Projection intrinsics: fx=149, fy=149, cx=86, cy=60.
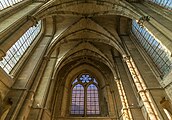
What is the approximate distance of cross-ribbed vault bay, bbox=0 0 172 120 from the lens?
817cm

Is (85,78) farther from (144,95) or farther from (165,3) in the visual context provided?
(165,3)

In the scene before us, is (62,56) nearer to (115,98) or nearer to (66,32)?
(66,32)

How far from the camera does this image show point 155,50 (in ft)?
34.6

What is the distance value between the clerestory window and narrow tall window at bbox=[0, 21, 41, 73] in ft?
26.2

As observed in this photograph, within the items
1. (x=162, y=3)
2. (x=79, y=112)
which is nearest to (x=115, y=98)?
(x=79, y=112)

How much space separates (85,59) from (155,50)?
406 inches

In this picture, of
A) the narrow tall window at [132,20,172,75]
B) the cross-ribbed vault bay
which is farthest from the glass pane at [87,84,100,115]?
the narrow tall window at [132,20,172,75]

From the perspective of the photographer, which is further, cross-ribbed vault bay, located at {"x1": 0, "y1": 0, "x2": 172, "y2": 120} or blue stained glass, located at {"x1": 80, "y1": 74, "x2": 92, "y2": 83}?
blue stained glass, located at {"x1": 80, "y1": 74, "x2": 92, "y2": 83}

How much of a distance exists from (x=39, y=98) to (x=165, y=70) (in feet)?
29.9

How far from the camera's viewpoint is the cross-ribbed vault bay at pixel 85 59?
8.17m

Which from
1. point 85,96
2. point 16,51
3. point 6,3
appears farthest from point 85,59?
point 6,3

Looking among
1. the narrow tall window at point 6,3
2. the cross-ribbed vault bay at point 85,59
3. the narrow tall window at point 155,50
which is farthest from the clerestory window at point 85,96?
the narrow tall window at point 6,3

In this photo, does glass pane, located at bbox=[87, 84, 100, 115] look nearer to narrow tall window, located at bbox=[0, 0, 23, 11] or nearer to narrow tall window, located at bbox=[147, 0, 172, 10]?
narrow tall window, located at bbox=[147, 0, 172, 10]

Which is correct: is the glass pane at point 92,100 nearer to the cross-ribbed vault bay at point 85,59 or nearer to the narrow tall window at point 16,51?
the cross-ribbed vault bay at point 85,59
